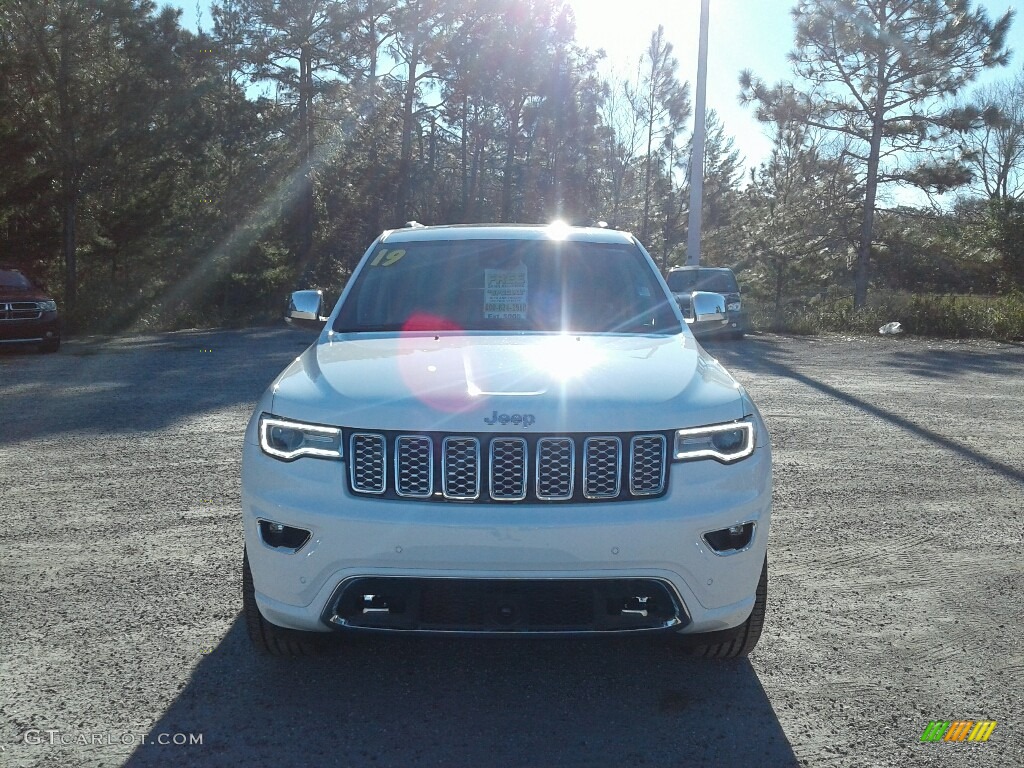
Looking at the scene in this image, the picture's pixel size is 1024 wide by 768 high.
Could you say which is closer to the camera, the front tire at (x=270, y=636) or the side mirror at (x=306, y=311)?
the front tire at (x=270, y=636)

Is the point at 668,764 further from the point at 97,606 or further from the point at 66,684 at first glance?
the point at 97,606

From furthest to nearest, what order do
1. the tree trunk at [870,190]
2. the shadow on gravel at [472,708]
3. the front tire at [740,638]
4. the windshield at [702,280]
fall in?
the tree trunk at [870,190] → the windshield at [702,280] → the front tire at [740,638] → the shadow on gravel at [472,708]

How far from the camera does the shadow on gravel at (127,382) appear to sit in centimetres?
951

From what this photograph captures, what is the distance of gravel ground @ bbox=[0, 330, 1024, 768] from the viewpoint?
305 cm

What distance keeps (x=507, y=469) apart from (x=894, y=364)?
48.6 ft

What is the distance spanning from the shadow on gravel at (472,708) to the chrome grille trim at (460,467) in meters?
0.69

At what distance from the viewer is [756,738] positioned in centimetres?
311

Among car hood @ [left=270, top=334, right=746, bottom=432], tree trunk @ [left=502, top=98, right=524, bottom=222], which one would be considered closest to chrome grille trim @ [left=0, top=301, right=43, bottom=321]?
car hood @ [left=270, top=334, right=746, bottom=432]

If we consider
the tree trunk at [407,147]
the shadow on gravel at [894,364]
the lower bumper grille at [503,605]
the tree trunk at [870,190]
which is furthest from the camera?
the tree trunk at [407,147]

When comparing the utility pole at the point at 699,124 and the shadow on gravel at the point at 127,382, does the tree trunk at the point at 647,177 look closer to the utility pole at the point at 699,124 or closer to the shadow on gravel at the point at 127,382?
the utility pole at the point at 699,124

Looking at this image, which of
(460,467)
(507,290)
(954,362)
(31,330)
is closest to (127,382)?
(31,330)

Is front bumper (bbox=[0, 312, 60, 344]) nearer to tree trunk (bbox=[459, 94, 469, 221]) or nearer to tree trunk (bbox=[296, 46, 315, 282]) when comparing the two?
tree trunk (bbox=[296, 46, 315, 282])

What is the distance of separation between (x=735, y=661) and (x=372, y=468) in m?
1.64

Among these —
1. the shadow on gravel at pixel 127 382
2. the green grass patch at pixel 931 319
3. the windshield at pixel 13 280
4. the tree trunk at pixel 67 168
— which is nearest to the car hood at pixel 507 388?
the shadow on gravel at pixel 127 382
